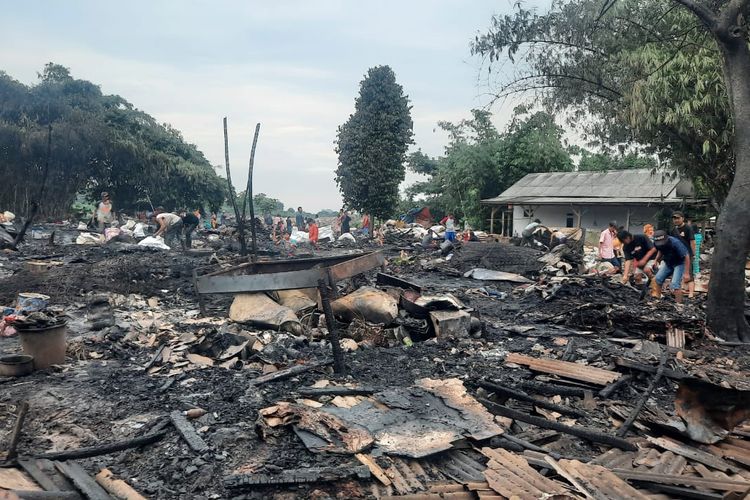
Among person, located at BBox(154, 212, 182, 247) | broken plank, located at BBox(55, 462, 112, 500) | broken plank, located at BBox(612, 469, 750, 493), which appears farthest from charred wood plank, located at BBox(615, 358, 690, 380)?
person, located at BBox(154, 212, 182, 247)

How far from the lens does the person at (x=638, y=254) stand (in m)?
9.39

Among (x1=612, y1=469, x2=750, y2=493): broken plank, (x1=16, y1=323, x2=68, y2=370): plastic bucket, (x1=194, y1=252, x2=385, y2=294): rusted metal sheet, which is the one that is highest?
(x1=194, y1=252, x2=385, y2=294): rusted metal sheet

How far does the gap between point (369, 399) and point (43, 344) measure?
3558mm

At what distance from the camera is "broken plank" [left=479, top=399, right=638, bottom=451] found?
3.74 meters

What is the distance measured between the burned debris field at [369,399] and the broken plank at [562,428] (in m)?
0.02

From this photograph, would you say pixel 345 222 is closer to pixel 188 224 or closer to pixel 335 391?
pixel 188 224

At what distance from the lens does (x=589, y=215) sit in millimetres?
22750

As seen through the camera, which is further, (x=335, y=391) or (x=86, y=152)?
(x=86, y=152)

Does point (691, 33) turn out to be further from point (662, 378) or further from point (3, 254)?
point (3, 254)

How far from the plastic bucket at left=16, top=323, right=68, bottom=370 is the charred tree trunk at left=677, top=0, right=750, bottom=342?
827 centimetres

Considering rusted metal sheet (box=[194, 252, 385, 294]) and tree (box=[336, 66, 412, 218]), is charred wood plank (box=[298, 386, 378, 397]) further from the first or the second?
tree (box=[336, 66, 412, 218])

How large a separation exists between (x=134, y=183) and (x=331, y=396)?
2661 cm

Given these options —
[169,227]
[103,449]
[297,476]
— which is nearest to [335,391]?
[297,476]

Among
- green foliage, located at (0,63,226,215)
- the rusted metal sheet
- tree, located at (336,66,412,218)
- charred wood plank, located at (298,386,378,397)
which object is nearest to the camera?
charred wood plank, located at (298,386,378,397)
